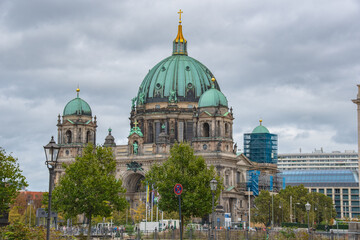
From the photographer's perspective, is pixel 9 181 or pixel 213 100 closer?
pixel 9 181

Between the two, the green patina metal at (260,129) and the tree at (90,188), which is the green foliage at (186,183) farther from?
the green patina metal at (260,129)

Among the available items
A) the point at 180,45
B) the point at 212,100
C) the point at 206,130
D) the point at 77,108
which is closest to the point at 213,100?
the point at 212,100

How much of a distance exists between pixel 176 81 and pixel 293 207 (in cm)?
3546

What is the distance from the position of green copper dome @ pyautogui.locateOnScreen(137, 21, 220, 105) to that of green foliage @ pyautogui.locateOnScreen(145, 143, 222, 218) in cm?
6602

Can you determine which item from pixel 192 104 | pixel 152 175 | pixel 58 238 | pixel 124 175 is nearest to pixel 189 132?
pixel 192 104

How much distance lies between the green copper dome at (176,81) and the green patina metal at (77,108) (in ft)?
37.5

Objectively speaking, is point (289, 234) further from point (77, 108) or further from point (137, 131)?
point (77, 108)

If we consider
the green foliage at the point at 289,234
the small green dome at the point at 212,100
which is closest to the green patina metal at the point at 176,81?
the small green dome at the point at 212,100

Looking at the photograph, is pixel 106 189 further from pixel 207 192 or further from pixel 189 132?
pixel 189 132

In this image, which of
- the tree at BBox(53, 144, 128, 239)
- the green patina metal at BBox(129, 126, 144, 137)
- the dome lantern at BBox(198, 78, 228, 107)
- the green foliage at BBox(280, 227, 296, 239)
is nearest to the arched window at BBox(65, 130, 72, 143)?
the green patina metal at BBox(129, 126, 144, 137)

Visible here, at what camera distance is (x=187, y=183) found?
76812 millimetres

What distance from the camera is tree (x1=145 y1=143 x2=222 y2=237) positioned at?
2998 inches

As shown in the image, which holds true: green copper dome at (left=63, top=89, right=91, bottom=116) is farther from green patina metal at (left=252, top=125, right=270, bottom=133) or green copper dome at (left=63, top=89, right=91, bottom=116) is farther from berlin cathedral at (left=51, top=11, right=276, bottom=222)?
green patina metal at (left=252, top=125, right=270, bottom=133)

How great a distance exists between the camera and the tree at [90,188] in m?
76.1
